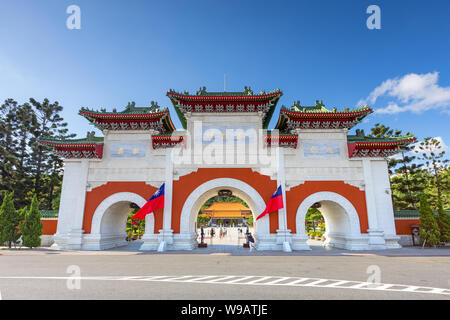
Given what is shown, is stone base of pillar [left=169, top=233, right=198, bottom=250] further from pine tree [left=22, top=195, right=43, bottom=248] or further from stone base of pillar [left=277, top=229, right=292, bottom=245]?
pine tree [left=22, top=195, right=43, bottom=248]

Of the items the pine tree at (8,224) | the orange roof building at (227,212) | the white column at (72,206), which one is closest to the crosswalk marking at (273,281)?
the white column at (72,206)

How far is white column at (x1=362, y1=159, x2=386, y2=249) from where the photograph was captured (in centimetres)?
1523

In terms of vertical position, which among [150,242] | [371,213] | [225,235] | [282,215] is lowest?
[225,235]

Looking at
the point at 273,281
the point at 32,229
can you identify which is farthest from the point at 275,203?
the point at 32,229

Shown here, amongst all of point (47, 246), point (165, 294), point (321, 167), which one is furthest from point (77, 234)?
point (321, 167)

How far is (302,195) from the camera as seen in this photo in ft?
52.7

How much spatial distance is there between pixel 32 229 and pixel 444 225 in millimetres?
28524

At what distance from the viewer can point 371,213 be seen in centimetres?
1569

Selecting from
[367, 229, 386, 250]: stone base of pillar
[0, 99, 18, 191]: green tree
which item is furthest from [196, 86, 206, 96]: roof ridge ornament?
[0, 99, 18, 191]: green tree

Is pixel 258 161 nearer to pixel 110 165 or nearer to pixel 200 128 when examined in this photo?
pixel 200 128

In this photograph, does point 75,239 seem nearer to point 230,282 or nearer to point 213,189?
point 213,189

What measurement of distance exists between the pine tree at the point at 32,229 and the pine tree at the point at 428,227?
86.7ft
